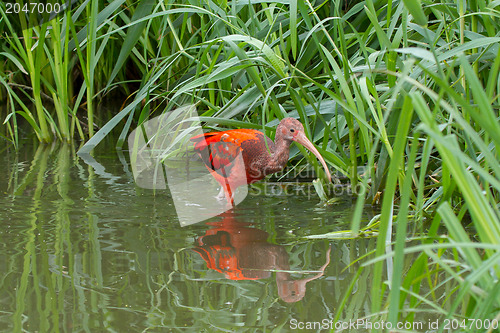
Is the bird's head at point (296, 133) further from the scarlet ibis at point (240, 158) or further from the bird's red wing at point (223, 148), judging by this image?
the bird's red wing at point (223, 148)

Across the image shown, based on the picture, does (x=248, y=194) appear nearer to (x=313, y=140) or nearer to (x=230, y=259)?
(x=313, y=140)

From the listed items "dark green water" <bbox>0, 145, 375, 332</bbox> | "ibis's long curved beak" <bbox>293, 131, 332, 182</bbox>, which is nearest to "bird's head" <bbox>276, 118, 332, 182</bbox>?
"ibis's long curved beak" <bbox>293, 131, 332, 182</bbox>

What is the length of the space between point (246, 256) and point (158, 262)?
1.22 ft

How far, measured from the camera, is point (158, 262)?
2.30 m

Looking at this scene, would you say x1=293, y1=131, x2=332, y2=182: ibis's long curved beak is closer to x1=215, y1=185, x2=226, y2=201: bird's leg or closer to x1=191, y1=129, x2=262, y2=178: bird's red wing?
x1=191, y1=129, x2=262, y2=178: bird's red wing

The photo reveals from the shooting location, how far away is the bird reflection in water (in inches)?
82.7

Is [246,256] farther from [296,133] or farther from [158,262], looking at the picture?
[296,133]

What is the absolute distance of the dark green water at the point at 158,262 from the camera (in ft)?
6.04

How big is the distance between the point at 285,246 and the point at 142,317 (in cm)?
84

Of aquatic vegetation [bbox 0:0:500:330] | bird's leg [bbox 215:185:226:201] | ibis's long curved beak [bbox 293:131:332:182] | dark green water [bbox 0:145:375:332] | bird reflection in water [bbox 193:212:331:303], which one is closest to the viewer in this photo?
aquatic vegetation [bbox 0:0:500:330]

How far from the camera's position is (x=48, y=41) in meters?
5.12

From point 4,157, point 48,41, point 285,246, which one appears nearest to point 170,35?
point 48,41

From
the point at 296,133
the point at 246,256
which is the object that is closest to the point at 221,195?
the point at 296,133

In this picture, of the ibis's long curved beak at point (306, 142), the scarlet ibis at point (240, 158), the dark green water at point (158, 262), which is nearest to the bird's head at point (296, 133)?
the ibis's long curved beak at point (306, 142)
